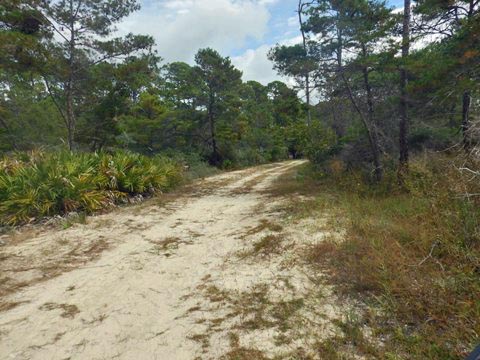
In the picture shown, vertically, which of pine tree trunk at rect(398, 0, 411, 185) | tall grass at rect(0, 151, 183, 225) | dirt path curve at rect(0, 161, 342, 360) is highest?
pine tree trunk at rect(398, 0, 411, 185)

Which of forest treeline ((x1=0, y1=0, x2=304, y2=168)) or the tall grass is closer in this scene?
the tall grass

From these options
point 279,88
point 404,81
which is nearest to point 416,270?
point 404,81

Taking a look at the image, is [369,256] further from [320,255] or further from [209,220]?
[209,220]

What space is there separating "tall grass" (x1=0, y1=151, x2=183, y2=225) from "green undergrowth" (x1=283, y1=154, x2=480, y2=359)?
618cm

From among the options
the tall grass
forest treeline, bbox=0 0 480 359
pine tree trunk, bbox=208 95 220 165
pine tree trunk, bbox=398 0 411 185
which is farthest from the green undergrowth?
pine tree trunk, bbox=208 95 220 165

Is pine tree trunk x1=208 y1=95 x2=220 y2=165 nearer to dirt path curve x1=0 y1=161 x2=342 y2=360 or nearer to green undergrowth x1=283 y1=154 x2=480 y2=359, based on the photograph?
dirt path curve x1=0 y1=161 x2=342 y2=360

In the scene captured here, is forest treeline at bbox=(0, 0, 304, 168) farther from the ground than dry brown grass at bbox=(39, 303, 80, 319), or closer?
farther from the ground

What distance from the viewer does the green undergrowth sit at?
7.98ft

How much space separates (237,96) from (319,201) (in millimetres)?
14719

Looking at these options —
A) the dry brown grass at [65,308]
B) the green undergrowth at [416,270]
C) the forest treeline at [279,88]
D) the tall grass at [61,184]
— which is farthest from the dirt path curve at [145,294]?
the forest treeline at [279,88]

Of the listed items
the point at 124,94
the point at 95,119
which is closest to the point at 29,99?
the point at 95,119

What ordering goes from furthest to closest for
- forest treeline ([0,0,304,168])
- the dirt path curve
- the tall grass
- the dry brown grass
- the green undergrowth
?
forest treeline ([0,0,304,168]) → the tall grass → the dry brown grass → the dirt path curve → the green undergrowth

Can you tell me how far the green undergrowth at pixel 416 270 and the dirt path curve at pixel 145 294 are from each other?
562 millimetres

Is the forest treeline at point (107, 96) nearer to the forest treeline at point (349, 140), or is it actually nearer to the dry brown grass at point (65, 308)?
the forest treeline at point (349, 140)
